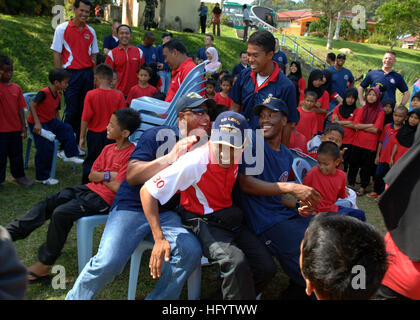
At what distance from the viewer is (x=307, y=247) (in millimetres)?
1502

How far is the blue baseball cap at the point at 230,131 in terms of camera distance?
97.6 inches

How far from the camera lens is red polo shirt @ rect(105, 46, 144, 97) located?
6199 millimetres

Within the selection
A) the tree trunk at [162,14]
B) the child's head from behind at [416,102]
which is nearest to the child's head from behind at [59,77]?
the child's head from behind at [416,102]

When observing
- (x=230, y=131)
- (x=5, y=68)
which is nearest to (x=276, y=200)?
(x=230, y=131)

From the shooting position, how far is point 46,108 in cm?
507

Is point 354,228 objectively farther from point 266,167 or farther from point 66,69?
point 66,69

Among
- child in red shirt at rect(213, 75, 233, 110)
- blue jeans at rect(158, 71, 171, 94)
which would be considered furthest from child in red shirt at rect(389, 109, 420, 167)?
blue jeans at rect(158, 71, 171, 94)

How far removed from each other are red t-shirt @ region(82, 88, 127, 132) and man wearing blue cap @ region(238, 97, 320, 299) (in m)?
2.31

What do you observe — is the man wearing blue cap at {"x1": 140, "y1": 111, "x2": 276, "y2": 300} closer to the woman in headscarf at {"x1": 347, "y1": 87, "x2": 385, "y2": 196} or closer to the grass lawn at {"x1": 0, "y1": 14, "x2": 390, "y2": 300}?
the grass lawn at {"x1": 0, "y1": 14, "x2": 390, "y2": 300}

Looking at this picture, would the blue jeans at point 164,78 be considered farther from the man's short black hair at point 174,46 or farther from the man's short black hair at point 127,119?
the man's short black hair at point 127,119

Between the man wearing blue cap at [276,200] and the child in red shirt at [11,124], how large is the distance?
3.26 meters

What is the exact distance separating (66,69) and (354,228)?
509 cm

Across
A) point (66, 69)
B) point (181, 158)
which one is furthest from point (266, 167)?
point (66, 69)

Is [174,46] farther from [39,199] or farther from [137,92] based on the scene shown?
[39,199]
